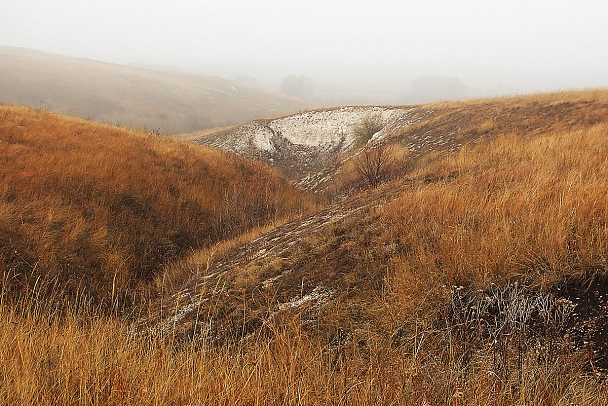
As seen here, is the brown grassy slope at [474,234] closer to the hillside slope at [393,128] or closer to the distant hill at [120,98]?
the hillside slope at [393,128]

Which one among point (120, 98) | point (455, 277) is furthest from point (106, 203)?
point (120, 98)

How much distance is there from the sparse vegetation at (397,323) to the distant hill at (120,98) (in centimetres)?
5057

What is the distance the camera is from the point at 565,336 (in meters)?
2.16

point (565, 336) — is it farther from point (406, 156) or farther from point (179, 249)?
point (406, 156)

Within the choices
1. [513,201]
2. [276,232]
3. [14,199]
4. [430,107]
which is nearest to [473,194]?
[513,201]

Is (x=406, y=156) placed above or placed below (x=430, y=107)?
below

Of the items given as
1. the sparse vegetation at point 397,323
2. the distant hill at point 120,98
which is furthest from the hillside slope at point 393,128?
the distant hill at point 120,98

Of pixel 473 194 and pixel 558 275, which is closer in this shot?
pixel 558 275

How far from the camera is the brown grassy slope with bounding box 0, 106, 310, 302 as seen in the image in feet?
19.0

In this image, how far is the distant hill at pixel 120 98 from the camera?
5297 cm

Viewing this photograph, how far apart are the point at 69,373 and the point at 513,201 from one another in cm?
464

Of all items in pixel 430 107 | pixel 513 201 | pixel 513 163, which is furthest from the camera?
pixel 430 107

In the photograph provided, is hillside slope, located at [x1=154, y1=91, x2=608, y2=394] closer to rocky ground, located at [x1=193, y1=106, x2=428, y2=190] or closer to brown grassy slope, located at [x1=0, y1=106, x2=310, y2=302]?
brown grassy slope, located at [x1=0, y1=106, x2=310, y2=302]

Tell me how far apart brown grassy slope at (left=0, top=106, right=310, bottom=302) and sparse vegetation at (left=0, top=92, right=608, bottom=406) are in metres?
0.92
